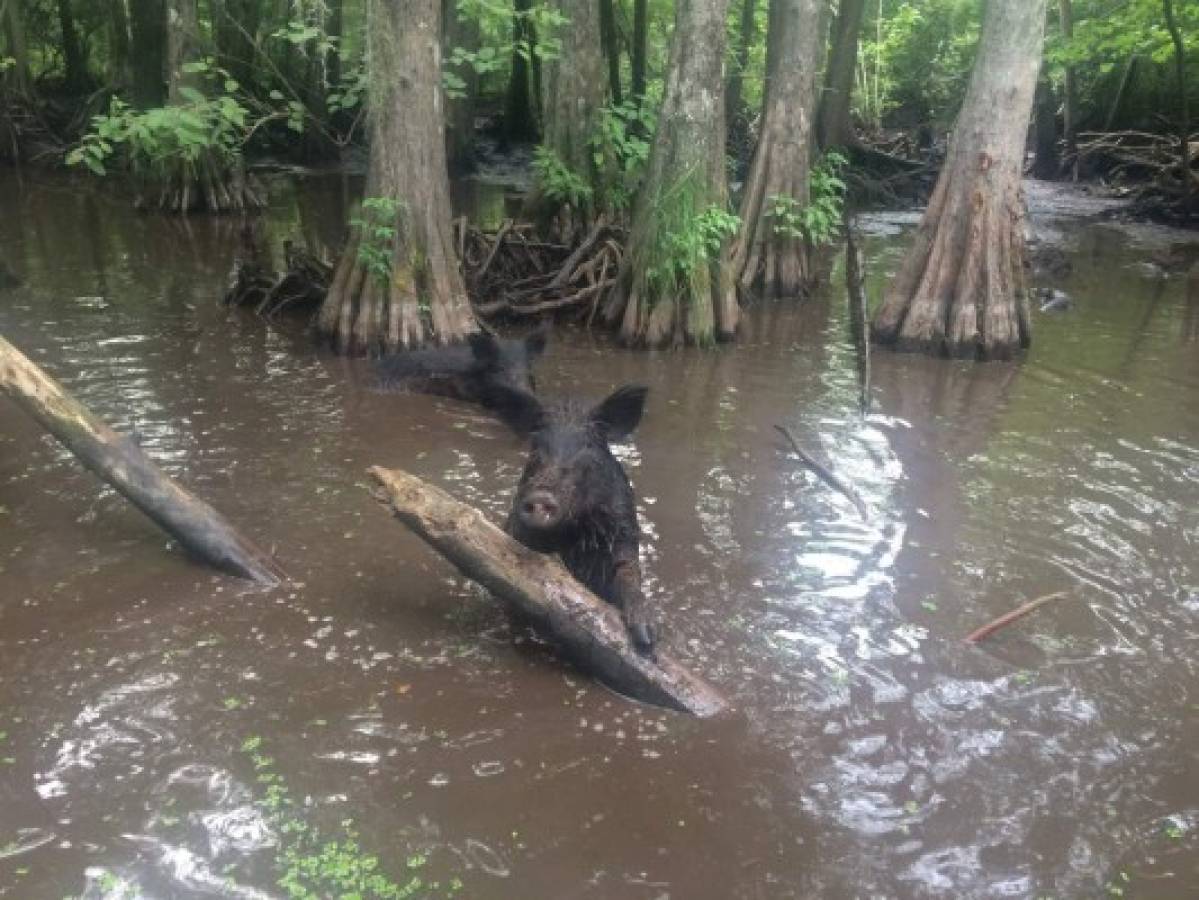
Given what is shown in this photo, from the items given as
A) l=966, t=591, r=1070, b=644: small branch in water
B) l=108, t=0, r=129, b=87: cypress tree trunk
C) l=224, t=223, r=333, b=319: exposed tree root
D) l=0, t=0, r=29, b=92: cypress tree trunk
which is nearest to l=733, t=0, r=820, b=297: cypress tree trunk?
l=224, t=223, r=333, b=319: exposed tree root

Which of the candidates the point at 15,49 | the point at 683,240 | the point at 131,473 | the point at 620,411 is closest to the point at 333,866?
Answer: the point at 620,411

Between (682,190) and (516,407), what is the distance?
18.3ft

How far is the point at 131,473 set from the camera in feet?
16.6

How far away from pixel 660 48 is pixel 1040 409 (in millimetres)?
24604

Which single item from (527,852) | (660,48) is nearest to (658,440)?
(527,852)

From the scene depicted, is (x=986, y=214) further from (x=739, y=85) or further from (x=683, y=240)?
(x=739, y=85)

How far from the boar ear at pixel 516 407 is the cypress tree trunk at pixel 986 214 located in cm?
638

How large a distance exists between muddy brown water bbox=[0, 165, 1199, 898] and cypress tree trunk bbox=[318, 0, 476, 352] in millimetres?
890

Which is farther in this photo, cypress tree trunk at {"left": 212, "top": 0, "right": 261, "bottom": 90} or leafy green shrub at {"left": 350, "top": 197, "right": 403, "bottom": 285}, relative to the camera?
cypress tree trunk at {"left": 212, "top": 0, "right": 261, "bottom": 90}

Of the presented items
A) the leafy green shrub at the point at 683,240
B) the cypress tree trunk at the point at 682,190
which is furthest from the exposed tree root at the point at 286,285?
the leafy green shrub at the point at 683,240

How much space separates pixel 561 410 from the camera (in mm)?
4656

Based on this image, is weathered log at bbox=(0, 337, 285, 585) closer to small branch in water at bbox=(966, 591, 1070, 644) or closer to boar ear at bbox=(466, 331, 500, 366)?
boar ear at bbox=(466, 331, 500, 366)

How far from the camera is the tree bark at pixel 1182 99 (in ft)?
54.5

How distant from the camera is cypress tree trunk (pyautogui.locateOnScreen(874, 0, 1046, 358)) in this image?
9.61 metres
